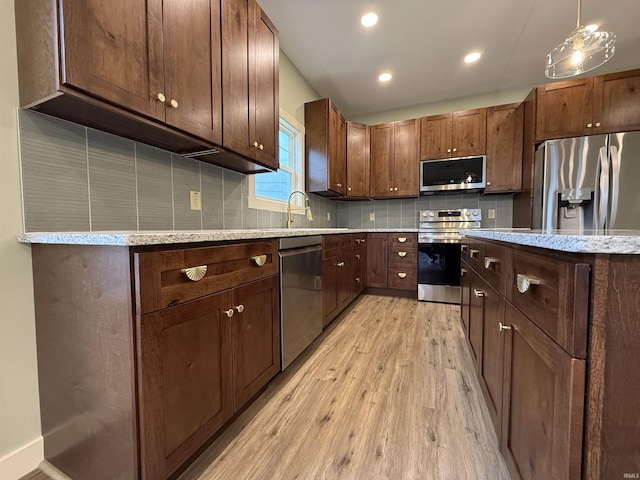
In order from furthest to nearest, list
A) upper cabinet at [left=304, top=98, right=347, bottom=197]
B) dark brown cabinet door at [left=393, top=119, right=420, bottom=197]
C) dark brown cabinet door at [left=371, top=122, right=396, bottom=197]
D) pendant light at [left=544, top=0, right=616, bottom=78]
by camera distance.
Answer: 1. dark brown cabinet door at [left=371, top=122, right=396, bottom=197]
2. dark brown cabinet door at [left=393, top=119, right=420, bottom=197]
3. upper cabinet at [left=304, top=98, right=347, bottom=197]
4. pendant light at [left=544, top=0, right=616, bottom=78]

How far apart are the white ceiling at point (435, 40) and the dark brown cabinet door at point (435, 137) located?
39 centimetres

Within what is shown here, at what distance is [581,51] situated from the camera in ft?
5.71

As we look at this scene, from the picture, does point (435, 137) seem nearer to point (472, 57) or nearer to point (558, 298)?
point (472, 57)

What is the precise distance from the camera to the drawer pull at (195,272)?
92 cm

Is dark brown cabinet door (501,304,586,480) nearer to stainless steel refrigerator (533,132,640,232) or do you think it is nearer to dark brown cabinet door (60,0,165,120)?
dark brown cabinet door (60,0,165,120)

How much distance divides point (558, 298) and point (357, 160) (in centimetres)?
345

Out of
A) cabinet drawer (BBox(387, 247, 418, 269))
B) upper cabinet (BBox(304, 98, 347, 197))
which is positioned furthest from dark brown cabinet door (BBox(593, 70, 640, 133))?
upper cabinet (BBox(304, 98, 347, 197))

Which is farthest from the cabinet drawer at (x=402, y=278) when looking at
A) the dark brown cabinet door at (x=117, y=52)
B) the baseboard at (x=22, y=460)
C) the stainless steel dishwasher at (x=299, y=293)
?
the baseboard at (x=22, y=460)

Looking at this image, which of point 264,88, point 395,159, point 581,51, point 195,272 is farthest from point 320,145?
point 195,272

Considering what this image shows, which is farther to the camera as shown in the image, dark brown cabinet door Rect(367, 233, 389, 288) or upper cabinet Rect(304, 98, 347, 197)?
dark brown cabinet door Rect(367, 233, 389, 288)

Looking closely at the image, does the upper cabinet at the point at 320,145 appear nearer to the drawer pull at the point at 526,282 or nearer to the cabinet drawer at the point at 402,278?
the cabinet drawer at the point at 402,278

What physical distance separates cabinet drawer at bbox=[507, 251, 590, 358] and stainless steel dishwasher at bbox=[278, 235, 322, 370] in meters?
1.11

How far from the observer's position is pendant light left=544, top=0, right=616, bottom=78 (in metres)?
1.66

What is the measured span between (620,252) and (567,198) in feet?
9.99
